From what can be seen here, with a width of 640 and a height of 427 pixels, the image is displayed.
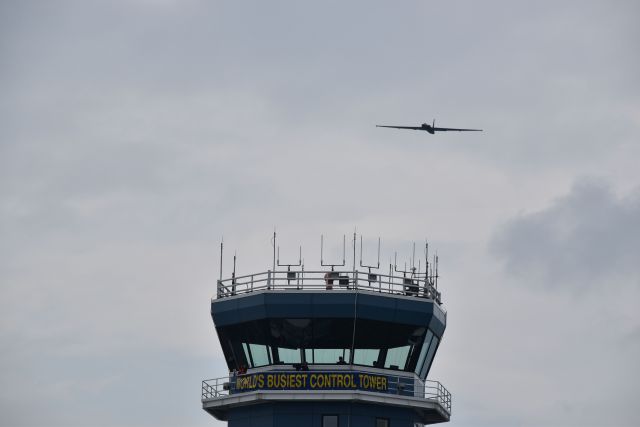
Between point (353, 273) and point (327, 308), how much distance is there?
264 centimetres

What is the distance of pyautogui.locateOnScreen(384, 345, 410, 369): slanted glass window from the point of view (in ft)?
302

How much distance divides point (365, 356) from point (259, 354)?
6125 mm

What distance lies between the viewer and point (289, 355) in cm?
9144

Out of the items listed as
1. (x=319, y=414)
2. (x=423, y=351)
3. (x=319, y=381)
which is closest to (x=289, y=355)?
(x=319, y=381)

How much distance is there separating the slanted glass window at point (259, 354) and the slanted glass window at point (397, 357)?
22.5ft

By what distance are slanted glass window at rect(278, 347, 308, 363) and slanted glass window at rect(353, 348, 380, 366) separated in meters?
3.23

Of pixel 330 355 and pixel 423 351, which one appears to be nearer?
pixel 330 355

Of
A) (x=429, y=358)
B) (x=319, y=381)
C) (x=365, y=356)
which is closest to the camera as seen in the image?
(x=319, y=381)

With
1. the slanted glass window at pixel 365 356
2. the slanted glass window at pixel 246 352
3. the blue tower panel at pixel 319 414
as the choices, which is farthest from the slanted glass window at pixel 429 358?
the slanted glass window at pixel 246 352

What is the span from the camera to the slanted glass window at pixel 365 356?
91.1m

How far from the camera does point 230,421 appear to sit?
92812 millimetres

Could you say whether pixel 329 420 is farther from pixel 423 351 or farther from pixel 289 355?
pixel 423 351

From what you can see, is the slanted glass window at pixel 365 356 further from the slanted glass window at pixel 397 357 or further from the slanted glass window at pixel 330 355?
the slanted glass window at pixel 397 357

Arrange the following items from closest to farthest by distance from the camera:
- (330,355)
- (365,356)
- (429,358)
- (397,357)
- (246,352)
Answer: (330,355) → (365,356) → (397,357) → (246,352) → (429,358)
